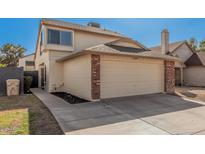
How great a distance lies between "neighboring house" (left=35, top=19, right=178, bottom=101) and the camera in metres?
8.03

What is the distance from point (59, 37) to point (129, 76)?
21.1 feet

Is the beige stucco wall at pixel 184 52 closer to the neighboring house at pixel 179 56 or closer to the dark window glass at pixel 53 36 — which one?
the neighboring house at pixel 179 56

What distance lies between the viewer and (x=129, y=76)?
30.0ft

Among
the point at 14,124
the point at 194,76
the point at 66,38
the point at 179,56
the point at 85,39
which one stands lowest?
the point at 14,124

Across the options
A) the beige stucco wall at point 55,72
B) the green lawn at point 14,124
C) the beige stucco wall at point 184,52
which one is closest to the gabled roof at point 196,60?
the beige stucco wall at point 184,52

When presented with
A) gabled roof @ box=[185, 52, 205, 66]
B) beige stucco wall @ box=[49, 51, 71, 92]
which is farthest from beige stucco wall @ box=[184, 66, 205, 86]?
beige stucco wall @ box=[49, 51, 71, 92]

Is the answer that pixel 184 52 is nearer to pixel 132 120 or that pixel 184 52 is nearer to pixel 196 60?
pixel 196 60

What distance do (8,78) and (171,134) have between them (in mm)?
11452

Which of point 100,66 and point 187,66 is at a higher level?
point 187,66

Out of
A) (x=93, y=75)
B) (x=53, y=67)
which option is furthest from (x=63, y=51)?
(x=93, y=75)

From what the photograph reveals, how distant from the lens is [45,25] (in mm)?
11234

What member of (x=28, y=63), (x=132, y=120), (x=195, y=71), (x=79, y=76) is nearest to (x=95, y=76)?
(x=79, y=76)

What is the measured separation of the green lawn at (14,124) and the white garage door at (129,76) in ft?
13.5

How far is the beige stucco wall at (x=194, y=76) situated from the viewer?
56.9ft
